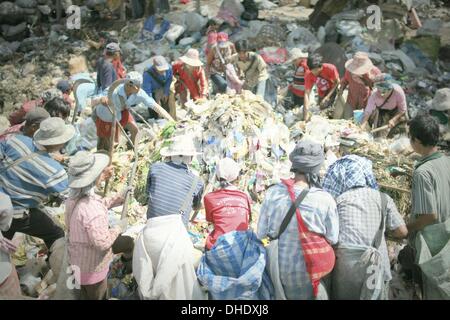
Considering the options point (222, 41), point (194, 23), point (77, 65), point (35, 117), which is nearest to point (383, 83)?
point (222, 41)

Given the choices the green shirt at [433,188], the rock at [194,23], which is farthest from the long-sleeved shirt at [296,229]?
the rock at [194,23]

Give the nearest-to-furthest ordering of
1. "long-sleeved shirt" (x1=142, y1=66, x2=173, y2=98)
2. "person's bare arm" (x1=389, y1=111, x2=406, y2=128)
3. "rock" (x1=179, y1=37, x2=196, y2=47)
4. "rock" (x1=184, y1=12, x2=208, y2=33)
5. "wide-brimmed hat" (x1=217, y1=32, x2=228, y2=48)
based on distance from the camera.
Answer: "person's bare arm" (x1=389, y1=111, x2=406, y2=128), "long-sleeved shirt" (x1=142, y1=66, x2=173, y2=98), "wide-brimmed hat" (x1=217, y1=32, x2=228, y2=48), "rock" (x1=179, y1=37, x2=196, y2=47), "rock" (x1=184, y1=12, x2=208, y2=33)

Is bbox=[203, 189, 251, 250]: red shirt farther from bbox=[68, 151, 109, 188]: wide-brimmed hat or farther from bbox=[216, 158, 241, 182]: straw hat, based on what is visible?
bbox=[68, 151, 109, 188]: wide-brimmed hat

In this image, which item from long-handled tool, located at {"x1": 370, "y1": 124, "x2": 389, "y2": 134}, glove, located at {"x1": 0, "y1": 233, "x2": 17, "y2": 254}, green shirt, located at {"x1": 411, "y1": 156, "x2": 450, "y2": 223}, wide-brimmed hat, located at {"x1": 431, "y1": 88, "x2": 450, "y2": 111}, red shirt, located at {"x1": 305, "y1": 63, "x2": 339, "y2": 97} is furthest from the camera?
red shirt, located at {"x1": 305, "y1": 63, "x2": 339, "y2": 97}

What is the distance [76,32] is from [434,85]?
312 inches

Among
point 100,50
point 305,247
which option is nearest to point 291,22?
point 100,50

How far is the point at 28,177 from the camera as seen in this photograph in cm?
425

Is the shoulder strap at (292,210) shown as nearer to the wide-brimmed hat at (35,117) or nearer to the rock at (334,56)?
the wide-brimmed hat at (35,117)

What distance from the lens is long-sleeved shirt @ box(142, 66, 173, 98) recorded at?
285 inches

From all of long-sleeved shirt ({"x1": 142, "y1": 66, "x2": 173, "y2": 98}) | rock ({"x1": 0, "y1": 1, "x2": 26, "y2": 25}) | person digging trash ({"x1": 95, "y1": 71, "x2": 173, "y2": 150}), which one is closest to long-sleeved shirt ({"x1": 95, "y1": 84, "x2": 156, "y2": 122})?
person digging trash ({"x1": 95, "y1": 71, "x2": 173, "y2": 150})

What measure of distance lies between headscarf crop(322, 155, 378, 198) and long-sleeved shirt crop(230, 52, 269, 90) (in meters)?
4.15

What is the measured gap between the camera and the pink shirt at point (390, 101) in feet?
21.5

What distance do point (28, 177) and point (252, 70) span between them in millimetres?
4325
